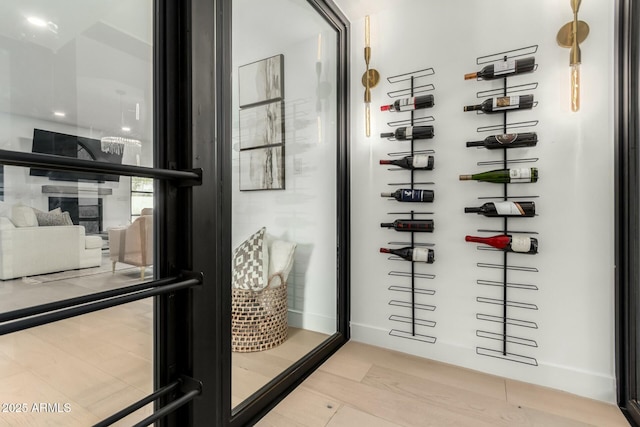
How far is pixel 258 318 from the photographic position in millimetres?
1452

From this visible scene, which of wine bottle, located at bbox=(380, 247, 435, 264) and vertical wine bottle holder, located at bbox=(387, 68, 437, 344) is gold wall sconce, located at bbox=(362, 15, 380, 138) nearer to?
vertical wine bottle holder, located at bbox=(387, 68, 437, 344)

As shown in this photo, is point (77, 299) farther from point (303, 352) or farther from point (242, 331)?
point (303, 352)

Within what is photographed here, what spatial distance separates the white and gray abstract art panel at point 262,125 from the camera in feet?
4.04

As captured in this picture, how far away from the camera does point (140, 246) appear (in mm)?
864

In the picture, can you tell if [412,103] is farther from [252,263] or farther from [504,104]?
[252,263]

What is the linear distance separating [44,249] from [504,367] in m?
1.96

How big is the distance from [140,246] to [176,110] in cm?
43

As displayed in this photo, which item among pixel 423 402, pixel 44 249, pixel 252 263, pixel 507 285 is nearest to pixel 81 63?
pixel 44 249

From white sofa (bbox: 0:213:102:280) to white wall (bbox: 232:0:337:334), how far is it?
0.53m

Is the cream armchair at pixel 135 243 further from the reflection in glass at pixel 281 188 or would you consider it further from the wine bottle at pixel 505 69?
the wine bottle at pixel 505 69

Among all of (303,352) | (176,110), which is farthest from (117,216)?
(303,352)

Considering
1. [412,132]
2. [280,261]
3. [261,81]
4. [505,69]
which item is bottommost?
[280,261]

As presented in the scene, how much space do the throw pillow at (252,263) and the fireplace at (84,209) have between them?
486mm

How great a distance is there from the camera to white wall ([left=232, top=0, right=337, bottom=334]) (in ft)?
4.38
